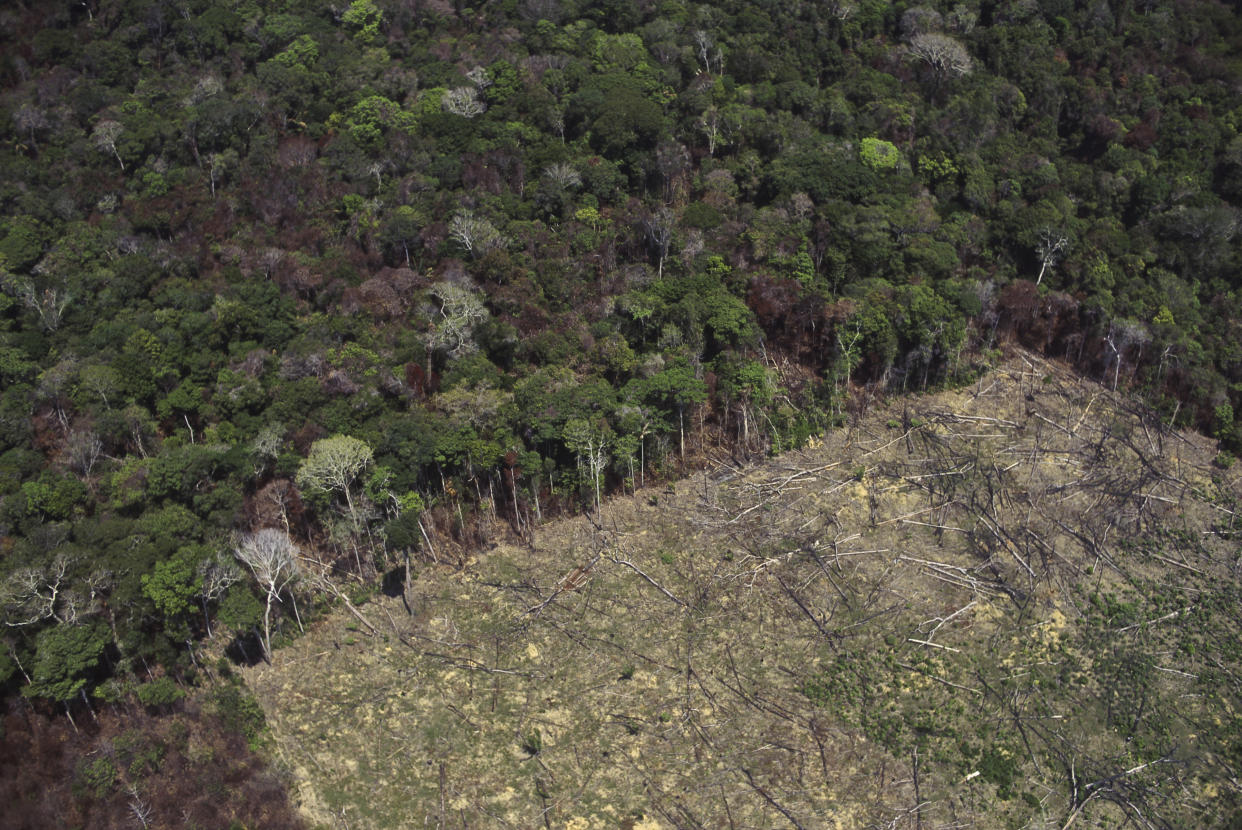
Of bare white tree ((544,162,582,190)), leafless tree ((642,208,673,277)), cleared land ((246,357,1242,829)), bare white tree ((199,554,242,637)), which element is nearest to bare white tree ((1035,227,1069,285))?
cleared land ((246,357,1242,829))

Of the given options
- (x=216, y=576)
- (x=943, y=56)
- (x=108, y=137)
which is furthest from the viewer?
(x=943, y=56)

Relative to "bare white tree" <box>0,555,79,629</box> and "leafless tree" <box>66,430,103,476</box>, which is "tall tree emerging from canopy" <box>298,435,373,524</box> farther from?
"leafless tree" <box>66,430,103,476</box>

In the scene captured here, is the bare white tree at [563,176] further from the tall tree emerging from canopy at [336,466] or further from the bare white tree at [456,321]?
the tall tree emerging from canopy at [336,466]

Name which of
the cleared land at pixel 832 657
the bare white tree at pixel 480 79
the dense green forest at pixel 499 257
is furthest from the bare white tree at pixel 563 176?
the cleared land at pixel 832 657

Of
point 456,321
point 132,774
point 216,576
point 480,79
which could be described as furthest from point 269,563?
point 480,79

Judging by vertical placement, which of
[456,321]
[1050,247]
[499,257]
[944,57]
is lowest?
[1050,247]

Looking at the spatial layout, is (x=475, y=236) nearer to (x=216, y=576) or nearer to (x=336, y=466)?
(x=336, y=466)

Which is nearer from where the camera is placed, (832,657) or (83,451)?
(832,657)
